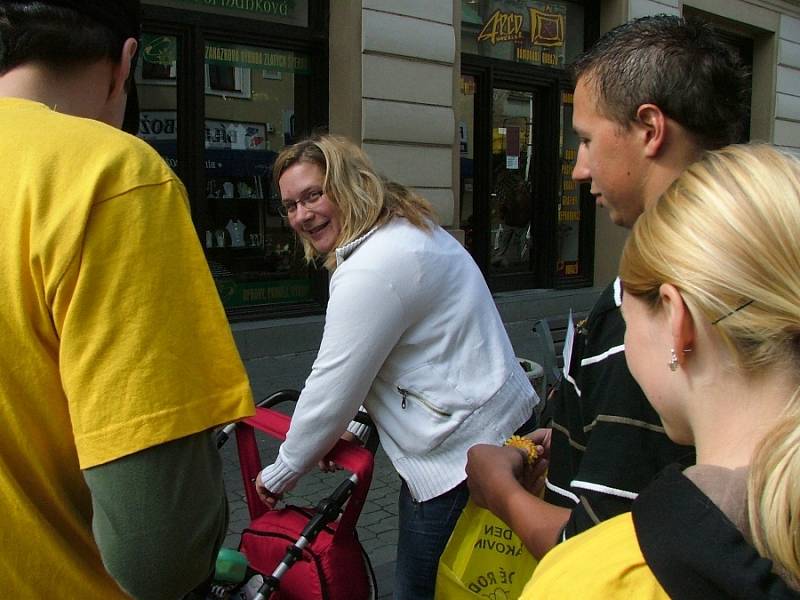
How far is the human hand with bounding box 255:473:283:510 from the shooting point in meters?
2.75

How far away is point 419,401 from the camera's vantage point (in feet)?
8.35

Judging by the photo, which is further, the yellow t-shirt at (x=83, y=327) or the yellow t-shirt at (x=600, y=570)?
the yellow t-shirt at (x=83, y=327)

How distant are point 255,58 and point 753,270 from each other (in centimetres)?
763

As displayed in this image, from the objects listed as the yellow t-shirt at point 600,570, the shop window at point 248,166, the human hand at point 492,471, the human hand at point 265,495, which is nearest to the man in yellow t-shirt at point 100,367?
the yellow t-shirt at point 600,570

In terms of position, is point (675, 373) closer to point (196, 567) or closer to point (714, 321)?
point (714, 321)

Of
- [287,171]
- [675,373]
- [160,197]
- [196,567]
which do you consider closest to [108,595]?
[196,567]

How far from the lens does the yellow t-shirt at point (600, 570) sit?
104cm

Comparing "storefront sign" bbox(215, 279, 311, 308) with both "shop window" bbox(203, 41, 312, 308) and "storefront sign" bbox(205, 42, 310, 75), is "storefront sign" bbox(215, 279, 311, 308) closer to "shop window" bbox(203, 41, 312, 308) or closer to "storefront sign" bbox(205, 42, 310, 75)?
"shop window" bbox(203, 41, 312, 308)

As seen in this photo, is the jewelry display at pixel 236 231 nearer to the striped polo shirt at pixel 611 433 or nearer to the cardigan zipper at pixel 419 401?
the cardigan zipper at pixel 419 401

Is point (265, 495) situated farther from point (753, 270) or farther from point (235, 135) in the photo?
point (235, 135)

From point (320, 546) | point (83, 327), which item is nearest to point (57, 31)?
point (83, 327)

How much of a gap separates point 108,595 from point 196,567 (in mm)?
154

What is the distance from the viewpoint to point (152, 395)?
116cm

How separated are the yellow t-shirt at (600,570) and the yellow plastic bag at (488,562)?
2.92ft
